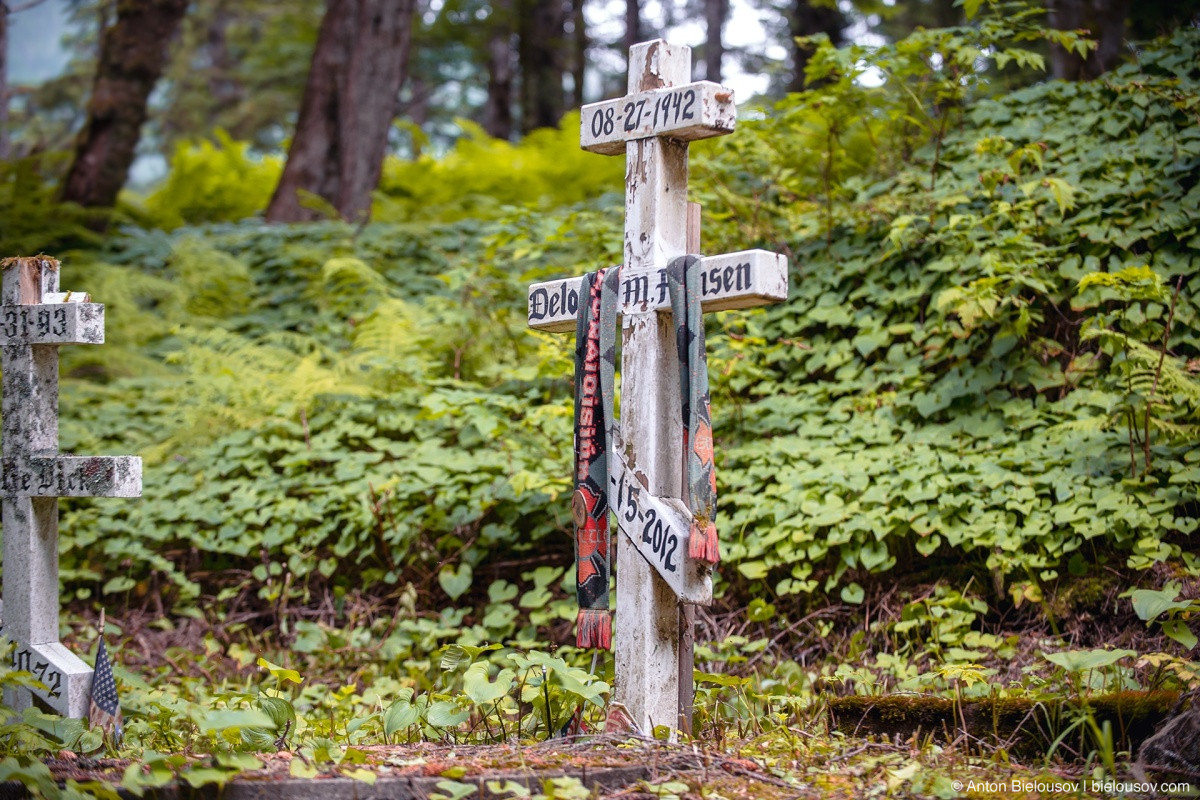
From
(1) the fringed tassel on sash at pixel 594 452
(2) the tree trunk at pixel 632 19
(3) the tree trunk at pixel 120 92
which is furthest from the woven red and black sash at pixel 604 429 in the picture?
(2) the tree trunk at pixel 632 19

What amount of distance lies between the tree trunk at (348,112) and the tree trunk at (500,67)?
458cm

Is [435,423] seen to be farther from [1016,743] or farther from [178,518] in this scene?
[1016,743]

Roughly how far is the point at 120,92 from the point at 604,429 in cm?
853

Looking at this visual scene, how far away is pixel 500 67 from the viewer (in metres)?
16.5

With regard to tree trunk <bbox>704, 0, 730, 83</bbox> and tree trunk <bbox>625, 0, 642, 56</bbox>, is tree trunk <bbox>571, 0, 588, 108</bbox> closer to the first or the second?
tree trunk <bbox>625, 0, 642, 56</bbox>

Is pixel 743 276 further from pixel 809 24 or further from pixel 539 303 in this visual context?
pixel 809 24

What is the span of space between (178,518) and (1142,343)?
5.54 metres

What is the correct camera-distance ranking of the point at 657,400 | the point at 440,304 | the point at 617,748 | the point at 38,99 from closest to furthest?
1. the point at 617,748
2. the point at 657,400
3. the point at 440,304
4. the point at 38,99

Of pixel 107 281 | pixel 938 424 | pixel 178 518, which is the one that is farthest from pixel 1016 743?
pixel 107 281

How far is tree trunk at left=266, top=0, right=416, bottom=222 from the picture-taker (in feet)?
33.1

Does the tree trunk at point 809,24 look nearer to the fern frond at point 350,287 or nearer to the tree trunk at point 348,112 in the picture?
the tree trunk at point 348,112

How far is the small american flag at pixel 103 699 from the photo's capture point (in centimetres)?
355

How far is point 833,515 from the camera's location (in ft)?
14.8

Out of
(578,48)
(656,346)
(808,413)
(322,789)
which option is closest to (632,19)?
(578,48)
